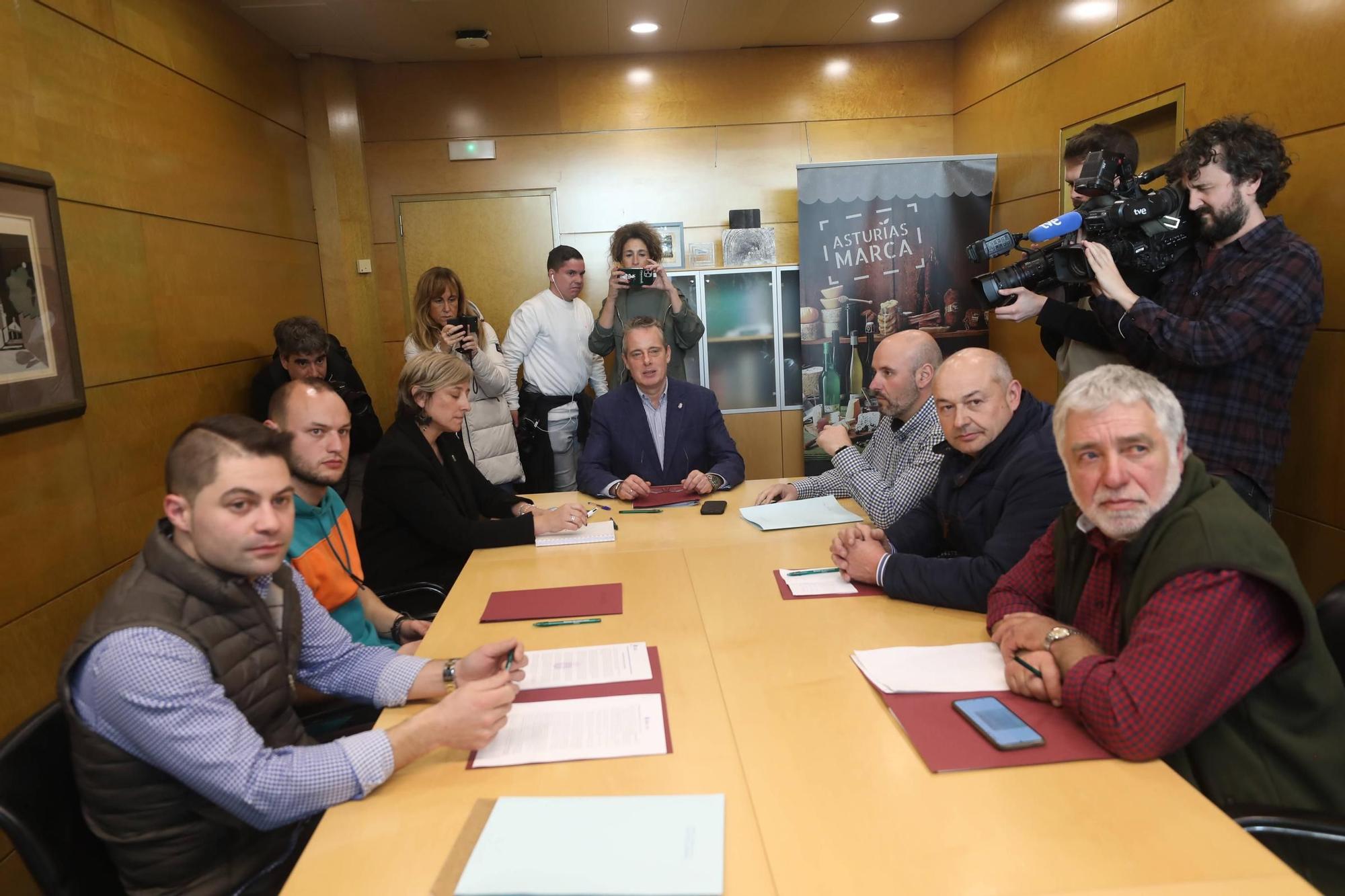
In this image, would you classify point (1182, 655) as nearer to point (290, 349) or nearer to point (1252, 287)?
point (1252, 287)

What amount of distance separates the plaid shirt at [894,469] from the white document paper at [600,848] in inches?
63.0

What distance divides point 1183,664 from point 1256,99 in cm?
266

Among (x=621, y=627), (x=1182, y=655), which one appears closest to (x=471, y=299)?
(x=621, y=627)

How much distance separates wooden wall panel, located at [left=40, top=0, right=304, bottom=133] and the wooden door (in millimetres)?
899

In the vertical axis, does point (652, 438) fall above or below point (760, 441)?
above

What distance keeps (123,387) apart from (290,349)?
2.97 feet

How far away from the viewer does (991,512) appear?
2.23 meters

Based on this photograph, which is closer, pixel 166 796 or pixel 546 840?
pixel 546 840

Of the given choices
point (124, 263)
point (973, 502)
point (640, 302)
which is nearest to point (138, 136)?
point (124, 263)

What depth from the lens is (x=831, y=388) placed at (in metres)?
5.39

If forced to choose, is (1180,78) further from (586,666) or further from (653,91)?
(586,666)

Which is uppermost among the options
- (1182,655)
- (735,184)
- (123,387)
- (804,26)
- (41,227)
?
(804,26)

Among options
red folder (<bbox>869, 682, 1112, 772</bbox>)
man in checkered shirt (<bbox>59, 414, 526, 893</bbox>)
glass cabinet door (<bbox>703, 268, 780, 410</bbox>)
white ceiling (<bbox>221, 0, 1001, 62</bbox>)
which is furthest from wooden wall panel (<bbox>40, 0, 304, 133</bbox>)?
red folder (<bbox>869, 682, 1112, 772</bbox>)

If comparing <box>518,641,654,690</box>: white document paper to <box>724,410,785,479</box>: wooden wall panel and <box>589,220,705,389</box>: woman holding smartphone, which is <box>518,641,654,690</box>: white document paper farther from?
<box>724,410,785,479</box>: wooden wall panel
